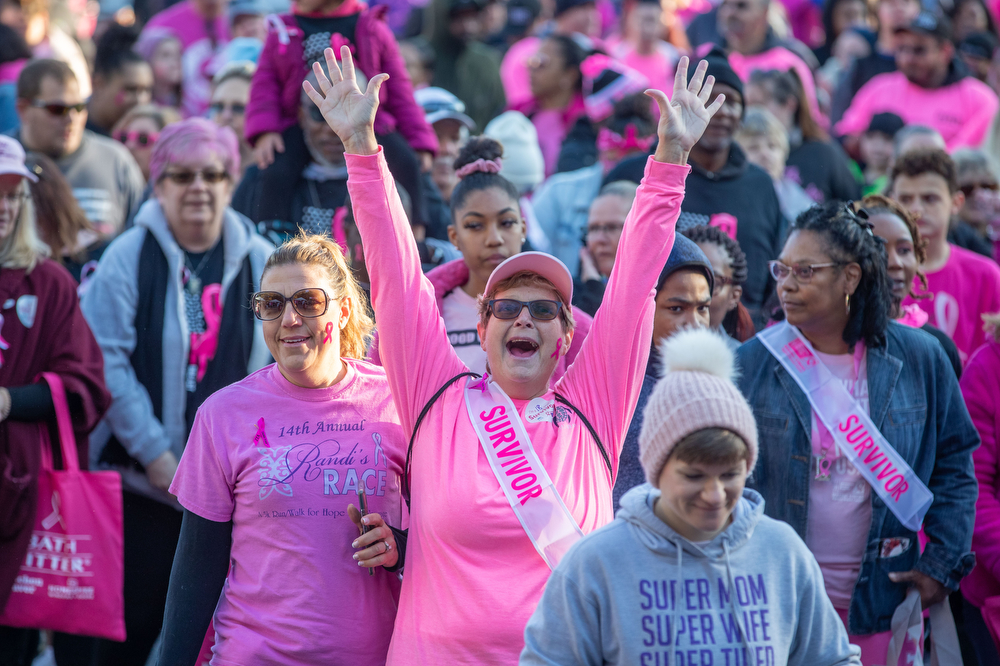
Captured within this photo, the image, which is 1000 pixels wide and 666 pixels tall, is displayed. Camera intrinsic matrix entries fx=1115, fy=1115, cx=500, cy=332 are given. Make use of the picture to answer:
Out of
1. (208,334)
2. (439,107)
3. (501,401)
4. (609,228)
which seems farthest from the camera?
(439,107)

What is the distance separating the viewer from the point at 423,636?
3.06m

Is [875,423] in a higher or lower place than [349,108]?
lower

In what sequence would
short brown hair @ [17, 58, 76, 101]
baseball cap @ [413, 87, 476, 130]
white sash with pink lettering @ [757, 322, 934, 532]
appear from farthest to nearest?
baseball cap @ [413, 87, 476, 130], short brown hair @ [17, 58, 76, 101], white sash with pink lettering @ [757, 322, 934, 532]

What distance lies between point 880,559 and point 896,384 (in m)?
0.64

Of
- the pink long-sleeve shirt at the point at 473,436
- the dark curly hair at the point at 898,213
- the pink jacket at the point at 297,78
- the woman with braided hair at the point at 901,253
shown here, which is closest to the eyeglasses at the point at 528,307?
the pink long-sleeve shirt at the point at 473,436

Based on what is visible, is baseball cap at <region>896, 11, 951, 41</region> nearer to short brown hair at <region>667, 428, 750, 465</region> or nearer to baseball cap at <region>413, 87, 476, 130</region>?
baseball cap at <region>413, 87, 476, 130</region>

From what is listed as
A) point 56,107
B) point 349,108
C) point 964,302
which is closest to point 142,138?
point 56,107

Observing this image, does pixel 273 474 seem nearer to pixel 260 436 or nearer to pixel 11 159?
pixel 260 436

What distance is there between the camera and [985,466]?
4.54 meters

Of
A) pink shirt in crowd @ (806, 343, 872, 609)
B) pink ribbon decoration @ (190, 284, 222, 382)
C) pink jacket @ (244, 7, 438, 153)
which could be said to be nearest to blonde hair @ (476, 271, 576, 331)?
pink shirt in crowd @ (806, 343, 872, 609)

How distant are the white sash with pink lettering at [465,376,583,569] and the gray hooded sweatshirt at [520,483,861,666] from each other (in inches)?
12.2

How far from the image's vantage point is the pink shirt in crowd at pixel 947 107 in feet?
28.8

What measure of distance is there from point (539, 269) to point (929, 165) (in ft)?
10.6

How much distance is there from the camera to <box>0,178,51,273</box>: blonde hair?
15.8ft
